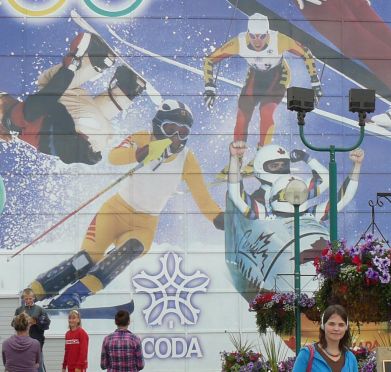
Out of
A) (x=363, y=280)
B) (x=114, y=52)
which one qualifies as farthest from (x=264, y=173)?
(x=363, y=280)

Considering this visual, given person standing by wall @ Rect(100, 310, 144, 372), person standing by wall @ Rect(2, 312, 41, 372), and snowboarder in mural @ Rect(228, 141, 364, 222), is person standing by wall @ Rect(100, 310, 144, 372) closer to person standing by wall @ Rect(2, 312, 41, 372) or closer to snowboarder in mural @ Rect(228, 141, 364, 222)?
person standing by wall @ Rect(2, 312, 41, 372)

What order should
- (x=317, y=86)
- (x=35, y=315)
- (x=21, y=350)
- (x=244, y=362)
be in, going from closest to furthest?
(x=21, y=350)
(x=244, y=362)
(x=35, y=315)
(x=317, y=86)

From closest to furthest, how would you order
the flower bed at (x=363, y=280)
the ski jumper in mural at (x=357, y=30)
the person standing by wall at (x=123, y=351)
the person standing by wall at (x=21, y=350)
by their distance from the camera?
the flower bed at (x=363, y=280)
the person standing by wall at (x=21, y=350)
the person standing by wall at (x=123, y=351)
the ski jumper in mural at (x=357, y=30)

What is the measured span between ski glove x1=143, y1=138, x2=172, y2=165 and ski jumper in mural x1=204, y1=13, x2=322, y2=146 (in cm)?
115

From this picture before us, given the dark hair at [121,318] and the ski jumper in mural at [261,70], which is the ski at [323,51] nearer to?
the ski jumper in mural at [261,70]

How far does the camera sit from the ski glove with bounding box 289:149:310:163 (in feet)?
79.1

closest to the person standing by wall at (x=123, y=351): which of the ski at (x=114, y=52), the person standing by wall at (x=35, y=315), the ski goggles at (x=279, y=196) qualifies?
the person standing by wall at (x=35, y=315)

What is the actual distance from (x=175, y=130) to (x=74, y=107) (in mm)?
2012

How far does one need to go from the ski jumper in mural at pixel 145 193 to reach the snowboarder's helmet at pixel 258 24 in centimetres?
208

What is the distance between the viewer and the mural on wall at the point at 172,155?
77.1 ft

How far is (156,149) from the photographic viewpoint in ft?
78.1

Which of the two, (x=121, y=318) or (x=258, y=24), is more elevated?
(x=258, y=24)

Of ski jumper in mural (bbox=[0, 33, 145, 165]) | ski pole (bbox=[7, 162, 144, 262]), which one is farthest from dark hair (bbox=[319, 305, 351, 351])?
ski jumper in mural (bbox=[0, 33, 145, 165])

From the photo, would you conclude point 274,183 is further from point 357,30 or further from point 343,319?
point 343,319
